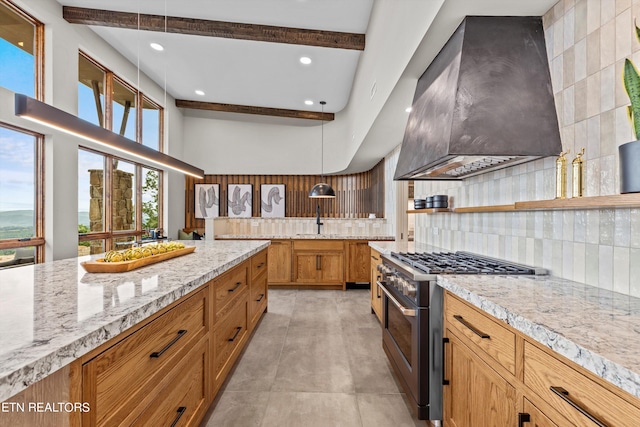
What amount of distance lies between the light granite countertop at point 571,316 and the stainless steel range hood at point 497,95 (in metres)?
0.67

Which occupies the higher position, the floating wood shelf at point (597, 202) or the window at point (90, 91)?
the window at point (90, 91)

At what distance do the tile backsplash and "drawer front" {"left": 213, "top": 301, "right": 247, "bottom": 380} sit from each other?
1.99 metres

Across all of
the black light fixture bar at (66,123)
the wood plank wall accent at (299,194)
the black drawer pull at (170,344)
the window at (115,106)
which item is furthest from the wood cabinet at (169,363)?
the wood plank wall accent at (299,194)

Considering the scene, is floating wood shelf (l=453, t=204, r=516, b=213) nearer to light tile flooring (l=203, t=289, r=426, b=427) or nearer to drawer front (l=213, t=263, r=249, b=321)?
light tile flooring (l=203, t=289, r=426, b=427)

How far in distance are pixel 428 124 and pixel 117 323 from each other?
1.96m

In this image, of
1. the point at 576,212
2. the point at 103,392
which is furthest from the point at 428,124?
the point at 103,392

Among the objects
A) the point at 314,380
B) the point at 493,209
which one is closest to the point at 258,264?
the point at 314,380

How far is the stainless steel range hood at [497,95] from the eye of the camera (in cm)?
157

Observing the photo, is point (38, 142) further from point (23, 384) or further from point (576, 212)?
point (576, 212)

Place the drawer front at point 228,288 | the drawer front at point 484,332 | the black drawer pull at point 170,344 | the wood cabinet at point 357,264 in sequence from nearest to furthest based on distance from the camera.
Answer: the drawer front at point 484,332
the black drawer pull at point 170,344
the drawer front at point 228,288
the wood cabinet at point 357,264

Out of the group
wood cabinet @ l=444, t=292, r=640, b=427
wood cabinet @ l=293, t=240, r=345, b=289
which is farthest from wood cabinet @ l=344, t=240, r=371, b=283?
wood cabinet @ l=444, t=292, r=640, b=427

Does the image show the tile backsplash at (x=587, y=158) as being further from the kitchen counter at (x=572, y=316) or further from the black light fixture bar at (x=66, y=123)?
the black light fixture bar at (x=66, y=123)

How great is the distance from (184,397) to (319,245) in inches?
147

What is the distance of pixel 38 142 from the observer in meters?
3.50
